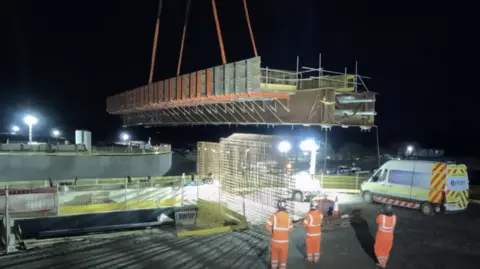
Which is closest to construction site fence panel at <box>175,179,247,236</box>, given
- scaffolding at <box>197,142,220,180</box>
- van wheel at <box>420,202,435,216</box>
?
scaffolding at <box>197,142,220,180</box>

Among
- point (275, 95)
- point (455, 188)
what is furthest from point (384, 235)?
point (455, 188)

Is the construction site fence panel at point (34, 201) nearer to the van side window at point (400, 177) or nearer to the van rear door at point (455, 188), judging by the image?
the van side window at point (400, 177)

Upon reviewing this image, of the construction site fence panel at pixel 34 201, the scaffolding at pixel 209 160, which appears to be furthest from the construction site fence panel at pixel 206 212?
the construction site fence panel at pixel 34 201

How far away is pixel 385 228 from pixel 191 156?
32.3m

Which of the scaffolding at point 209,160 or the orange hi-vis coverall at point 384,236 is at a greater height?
the scaffolding at point 209,160

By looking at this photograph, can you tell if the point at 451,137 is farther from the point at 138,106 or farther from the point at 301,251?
the point at 301,251

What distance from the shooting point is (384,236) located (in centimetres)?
851

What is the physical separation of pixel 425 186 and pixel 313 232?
8.04m

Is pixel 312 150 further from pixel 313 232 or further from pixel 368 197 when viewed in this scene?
pixel 313 232

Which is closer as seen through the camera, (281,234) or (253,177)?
(281,234)

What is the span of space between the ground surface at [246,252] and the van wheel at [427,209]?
203 cm

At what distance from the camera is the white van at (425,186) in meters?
14.0

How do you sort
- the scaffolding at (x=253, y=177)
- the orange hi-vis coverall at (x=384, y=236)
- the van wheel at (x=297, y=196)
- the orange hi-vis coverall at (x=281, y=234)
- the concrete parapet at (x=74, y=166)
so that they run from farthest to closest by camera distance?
the concrete parapet at (x=74, y=166) → the van wheel at (x=297, y=196) → the scaffolding at (x=253, y=177) → the orange hi-vis coverall at (x=384, y=236) → the orange hi-vis coverall at (x=281, y=234)

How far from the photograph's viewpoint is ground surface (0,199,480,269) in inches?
333
